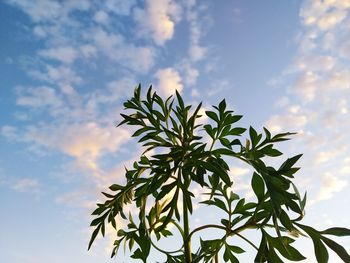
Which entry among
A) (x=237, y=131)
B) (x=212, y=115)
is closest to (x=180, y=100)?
(x=212, y=115)

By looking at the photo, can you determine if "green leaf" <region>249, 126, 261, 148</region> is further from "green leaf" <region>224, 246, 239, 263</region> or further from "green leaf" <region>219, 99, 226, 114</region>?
"green leaf" <region>224, 246, 239, 263</region>

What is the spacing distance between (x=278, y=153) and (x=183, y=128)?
2.55ft

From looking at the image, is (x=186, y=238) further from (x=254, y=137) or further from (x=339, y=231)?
(x=339, y=231)

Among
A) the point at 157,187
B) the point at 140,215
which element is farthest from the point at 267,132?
the point at 140,215

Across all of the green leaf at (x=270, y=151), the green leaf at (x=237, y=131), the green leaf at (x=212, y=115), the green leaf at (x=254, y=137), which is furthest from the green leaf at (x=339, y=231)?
the green leaf at (x=212, y=115)

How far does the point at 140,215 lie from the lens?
349 cm

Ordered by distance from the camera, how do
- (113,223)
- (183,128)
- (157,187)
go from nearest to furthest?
1. (157,187)
2. (183,128)
3. (113,223)

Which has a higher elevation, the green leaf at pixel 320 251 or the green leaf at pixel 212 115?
the green leaf at pixel 212 115

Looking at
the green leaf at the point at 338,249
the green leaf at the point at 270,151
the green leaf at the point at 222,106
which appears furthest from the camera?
the green leaf at the point at 222,106

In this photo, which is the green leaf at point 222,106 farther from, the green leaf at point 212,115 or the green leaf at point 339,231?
the green leaf at point 339,231

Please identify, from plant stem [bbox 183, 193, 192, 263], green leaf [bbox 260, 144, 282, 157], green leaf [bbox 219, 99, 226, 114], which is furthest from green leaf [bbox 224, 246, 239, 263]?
green leaf [bbox 219, 99, 226, 114]

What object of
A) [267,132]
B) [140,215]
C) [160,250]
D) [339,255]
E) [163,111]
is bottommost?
[339,255]

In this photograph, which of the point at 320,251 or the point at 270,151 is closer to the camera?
the point at 320,251

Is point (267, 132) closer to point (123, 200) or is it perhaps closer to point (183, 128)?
point (183, 128)
